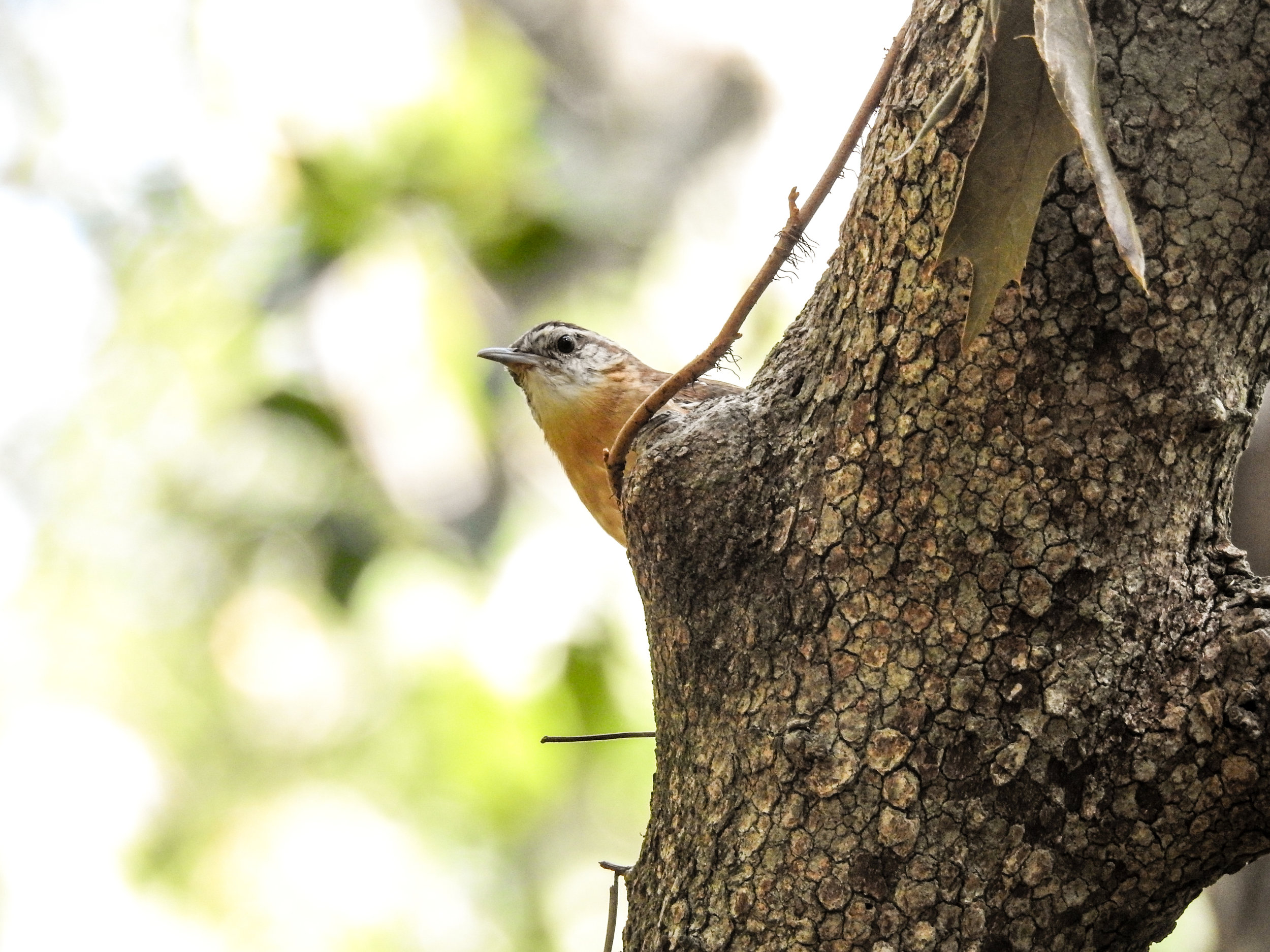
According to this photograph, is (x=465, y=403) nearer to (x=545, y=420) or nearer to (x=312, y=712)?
(x=545, y=420)

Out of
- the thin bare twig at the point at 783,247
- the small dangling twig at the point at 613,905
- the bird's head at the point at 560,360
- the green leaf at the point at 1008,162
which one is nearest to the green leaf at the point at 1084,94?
the green leaf at the point at 1008,162

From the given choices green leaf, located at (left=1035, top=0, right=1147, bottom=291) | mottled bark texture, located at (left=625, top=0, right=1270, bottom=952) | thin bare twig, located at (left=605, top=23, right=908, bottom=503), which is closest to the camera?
green leaf, located at (left=1035, top=0, right=1147, bottom=291)

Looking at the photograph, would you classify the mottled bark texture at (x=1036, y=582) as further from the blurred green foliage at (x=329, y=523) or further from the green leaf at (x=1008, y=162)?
the blurred green foliage at (x=329, y=523)

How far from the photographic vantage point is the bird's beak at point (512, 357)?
357 centimetres

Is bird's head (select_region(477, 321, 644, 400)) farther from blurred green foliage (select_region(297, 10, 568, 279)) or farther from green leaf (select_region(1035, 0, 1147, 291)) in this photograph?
green leaf (select_region(1035, 0, 1147, 291))

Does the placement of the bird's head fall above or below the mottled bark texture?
above

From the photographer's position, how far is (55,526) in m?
7.99

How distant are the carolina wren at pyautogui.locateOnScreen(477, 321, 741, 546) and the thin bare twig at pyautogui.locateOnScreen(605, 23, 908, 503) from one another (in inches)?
54.2

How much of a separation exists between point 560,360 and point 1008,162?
2.44m

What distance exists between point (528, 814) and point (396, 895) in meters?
1.75

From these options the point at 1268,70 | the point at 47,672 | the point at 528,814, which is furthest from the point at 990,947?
the point at 47,672

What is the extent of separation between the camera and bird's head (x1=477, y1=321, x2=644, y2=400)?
3.50 metres

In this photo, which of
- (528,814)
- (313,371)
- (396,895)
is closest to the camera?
(313,371)

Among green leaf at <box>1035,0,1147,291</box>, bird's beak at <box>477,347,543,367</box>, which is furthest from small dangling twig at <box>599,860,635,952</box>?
bird's beak at <box>477,347,543,367</box>
